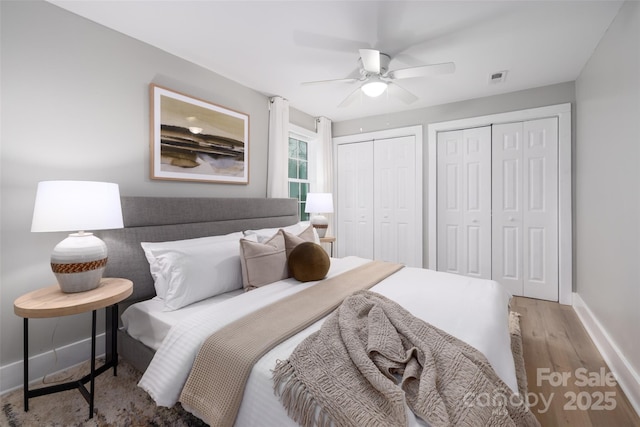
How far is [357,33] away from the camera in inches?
87.2

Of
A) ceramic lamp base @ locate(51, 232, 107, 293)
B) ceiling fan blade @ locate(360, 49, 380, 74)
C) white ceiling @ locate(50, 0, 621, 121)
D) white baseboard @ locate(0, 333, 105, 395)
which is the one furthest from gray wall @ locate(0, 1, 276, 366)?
ceiling fan blade @ locate(360, 49, 380, 74)

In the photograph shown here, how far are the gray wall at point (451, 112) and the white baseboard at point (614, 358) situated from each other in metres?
1.74

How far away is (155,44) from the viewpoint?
2.36 m

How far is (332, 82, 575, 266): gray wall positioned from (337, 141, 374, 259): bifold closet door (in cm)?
32

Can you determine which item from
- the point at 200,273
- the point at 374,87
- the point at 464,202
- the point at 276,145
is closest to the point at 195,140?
the point at 276,145

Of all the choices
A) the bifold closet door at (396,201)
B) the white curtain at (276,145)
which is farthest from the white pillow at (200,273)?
the bifold closet door at (396,201)

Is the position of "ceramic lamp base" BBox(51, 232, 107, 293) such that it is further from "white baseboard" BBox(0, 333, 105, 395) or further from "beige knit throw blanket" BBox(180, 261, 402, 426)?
"beige knit throw blanket" BBox(180, 261, 402, 426)

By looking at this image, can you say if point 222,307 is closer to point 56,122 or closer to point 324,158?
point 56,122

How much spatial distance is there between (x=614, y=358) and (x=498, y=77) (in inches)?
105

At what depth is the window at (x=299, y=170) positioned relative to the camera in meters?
4.18

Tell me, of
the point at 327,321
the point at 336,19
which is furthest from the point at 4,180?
the point at 336,19

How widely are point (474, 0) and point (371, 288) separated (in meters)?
2.05

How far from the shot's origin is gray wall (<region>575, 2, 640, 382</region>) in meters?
1.77

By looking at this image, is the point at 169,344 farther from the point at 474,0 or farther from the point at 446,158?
the point at 446,158
